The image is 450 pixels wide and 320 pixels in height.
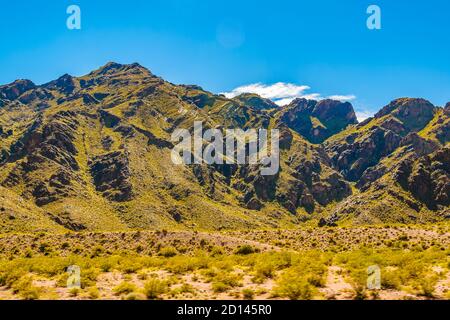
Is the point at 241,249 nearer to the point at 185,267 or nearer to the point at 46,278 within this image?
the point at 185,267

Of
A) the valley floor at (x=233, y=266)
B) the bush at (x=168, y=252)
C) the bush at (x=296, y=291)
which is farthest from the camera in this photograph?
the bush at (x=168, y=252)

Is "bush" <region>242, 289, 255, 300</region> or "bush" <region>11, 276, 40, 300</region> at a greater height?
"bush" <region>11, 276, 40, 300</region>

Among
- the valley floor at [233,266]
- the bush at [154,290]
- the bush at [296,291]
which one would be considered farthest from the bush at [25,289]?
the bush at [296,291]

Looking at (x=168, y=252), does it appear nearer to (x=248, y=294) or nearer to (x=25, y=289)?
(x=25, y=289)

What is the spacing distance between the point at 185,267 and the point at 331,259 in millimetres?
12589

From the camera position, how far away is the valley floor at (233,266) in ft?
74.4

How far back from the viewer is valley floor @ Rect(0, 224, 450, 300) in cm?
2267

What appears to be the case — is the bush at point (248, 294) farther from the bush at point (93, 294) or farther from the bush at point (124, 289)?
the bush at point (93, 294)

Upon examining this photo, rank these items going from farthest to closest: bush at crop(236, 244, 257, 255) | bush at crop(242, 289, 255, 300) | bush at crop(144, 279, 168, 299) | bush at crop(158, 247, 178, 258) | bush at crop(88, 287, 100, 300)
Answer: bush at crop(236, 244, 257, 255) < bush at crop(158, 247, 178, 258) < bush at crop(88, 287, 100, 300) < bush at crop(144, 279, 168, 299) < bush at crop(242, 289, 255, 300)

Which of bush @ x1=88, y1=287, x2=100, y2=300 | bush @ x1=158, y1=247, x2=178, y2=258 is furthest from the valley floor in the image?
bush @ x1=158, y1=247, x2=178, y2=258

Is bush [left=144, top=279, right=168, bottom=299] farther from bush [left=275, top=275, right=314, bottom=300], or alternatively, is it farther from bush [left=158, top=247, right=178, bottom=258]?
bush [left=158, top=247, right=178, bottom=258]

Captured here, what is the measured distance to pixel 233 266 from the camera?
108 feet

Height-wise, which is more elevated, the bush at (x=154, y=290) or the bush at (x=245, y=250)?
the bush at (x=245, y=250)

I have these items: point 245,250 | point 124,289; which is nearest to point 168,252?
point 245,250
